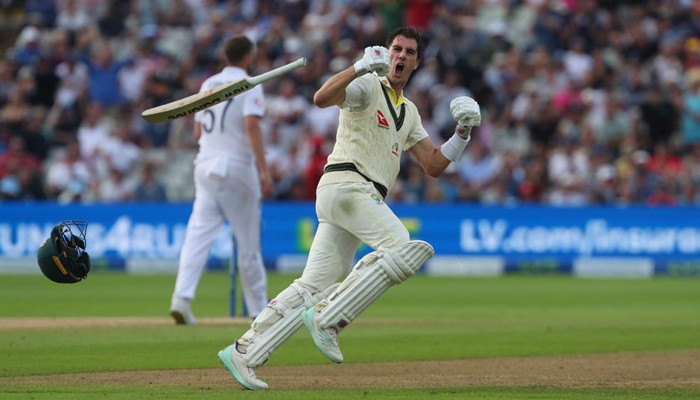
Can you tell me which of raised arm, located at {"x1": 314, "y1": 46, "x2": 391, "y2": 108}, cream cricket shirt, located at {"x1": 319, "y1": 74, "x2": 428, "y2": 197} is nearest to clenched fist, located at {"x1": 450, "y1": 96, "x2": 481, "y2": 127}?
cream cricket shirt, located at {"x1": 319, "y1": 74, "x2": 428, "y2": 197}

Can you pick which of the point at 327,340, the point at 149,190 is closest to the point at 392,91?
the point at 327,340

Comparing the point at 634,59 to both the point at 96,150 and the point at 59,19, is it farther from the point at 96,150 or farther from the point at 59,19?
the point at 59,19

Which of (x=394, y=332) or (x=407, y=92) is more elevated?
(x=407, y=92)

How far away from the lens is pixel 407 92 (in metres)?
22.9

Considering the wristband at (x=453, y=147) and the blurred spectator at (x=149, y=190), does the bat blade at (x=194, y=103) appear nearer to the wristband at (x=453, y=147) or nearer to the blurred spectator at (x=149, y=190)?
the wristband at (x=453, y=147)

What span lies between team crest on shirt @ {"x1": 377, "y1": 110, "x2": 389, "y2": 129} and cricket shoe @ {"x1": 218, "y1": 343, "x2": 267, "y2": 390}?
1611 mm

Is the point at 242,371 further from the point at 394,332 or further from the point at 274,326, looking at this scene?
the point at 394,332

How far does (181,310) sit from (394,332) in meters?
1.95

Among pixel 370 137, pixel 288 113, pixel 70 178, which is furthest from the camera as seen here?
pixel 288 113

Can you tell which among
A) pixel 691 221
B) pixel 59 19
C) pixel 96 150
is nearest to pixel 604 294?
pixel 691 221

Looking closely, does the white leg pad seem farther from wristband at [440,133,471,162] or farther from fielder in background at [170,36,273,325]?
fielder in background at [170,36,273,325]

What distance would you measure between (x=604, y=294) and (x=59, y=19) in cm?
1403

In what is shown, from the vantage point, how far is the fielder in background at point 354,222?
280 inches

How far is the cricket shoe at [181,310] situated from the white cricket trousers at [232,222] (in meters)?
0.08
